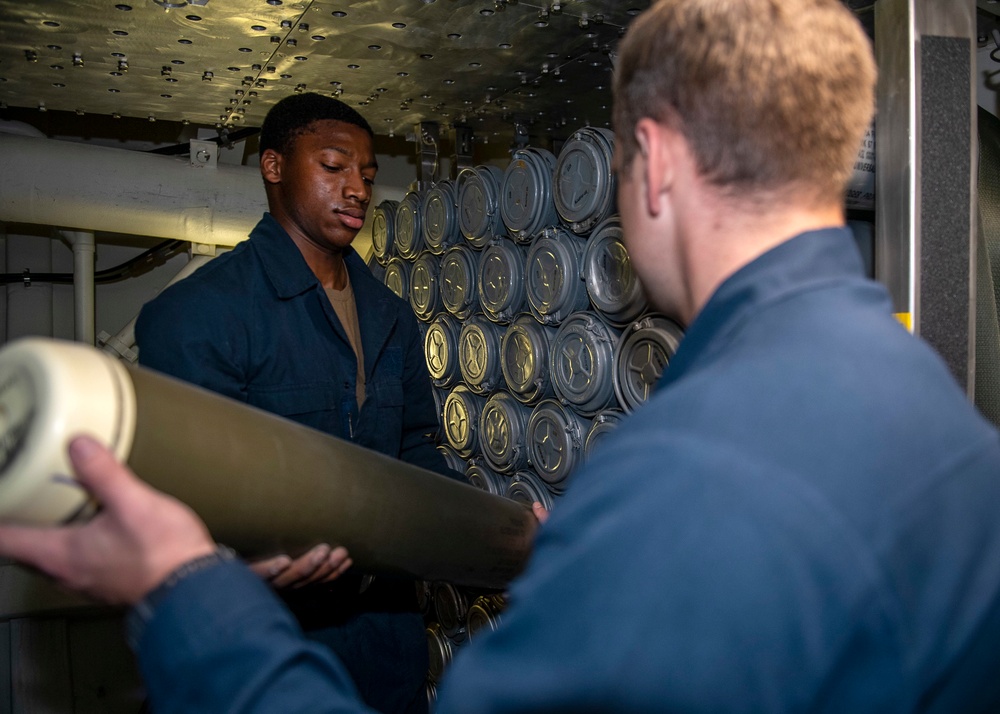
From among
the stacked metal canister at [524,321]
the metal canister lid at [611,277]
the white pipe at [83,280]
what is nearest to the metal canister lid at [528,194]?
the stacked metal canister at [524,321]

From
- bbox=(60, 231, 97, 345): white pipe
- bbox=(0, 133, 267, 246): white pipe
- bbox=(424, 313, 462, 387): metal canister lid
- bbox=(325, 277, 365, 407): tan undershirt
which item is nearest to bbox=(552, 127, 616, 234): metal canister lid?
bbox=(325, 277, 365, 407): tan undershirt

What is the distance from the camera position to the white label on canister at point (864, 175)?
1.43 meters

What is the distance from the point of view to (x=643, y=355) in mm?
1924

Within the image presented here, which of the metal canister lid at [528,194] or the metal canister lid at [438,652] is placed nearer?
the metal canister lid at [528,194]

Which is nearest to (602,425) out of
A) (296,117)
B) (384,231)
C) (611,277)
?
(611,277)

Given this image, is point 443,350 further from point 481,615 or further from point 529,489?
point 481,615

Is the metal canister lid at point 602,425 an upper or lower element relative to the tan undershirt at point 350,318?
lower

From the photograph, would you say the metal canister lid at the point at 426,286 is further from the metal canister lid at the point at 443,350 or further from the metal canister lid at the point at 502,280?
the metal canister lid at the point at 502,280

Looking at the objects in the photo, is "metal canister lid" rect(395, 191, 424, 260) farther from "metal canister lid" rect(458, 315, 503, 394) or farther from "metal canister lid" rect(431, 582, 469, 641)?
"metal canister lid" rect(431, 582, 469, 641)

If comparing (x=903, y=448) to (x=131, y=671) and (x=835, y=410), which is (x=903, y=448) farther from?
(x=131, y=671)

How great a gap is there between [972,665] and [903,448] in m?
0.25

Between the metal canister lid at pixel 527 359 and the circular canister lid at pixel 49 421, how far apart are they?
165cm

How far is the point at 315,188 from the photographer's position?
203cm

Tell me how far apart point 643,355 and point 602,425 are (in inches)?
10.4
